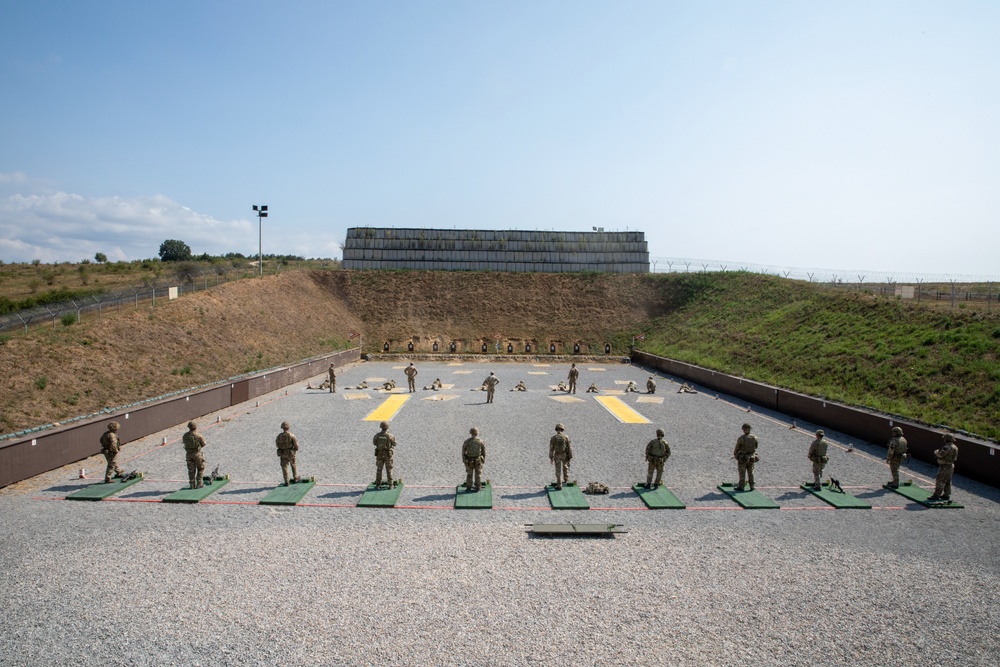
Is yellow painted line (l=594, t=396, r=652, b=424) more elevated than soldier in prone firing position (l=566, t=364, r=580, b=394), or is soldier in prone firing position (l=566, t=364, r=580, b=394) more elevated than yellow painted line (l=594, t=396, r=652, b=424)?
soldier in prone firing position (l=566, t=364, r=580, b=394)

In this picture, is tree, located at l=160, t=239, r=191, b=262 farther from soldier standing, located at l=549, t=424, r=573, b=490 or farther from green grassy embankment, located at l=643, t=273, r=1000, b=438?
soldier standing, located at l=549, t=424, r=573, b=490

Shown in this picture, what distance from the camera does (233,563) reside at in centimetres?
945

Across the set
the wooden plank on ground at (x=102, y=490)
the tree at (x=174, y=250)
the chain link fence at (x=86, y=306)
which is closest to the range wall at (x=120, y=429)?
the wooden plank on ground at (x=102, y=490)

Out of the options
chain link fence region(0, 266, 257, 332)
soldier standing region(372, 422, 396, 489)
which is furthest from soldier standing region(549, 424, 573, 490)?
chain link fence region(0, 266, 257, 332)

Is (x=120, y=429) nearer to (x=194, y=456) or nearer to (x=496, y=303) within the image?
(x=194, y=456)

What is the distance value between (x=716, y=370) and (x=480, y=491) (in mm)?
24322

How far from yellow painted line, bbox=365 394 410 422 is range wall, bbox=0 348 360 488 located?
6268mm

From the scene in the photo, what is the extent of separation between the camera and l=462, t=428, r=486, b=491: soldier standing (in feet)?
43.3

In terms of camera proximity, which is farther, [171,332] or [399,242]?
[399,242]

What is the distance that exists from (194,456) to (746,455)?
1283 centimetres

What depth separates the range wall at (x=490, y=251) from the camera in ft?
214

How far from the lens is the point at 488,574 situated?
914cm

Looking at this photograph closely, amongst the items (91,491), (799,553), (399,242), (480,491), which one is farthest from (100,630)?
(399,242)

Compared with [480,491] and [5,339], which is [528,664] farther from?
[5,339]
